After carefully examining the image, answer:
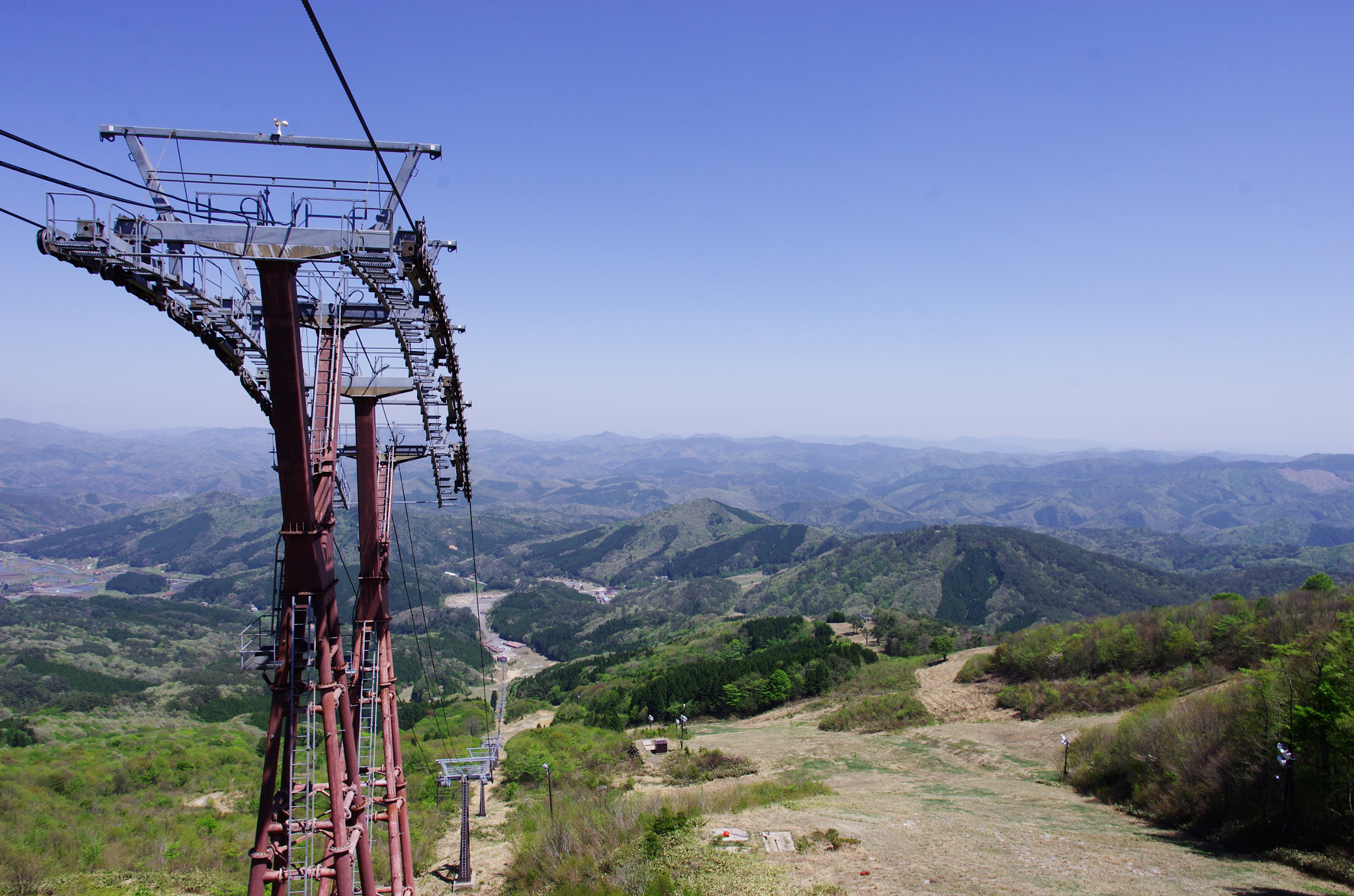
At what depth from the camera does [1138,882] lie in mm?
17969

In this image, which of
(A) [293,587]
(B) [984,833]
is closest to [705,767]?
(B) [984,833]

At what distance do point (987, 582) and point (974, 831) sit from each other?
556 feet

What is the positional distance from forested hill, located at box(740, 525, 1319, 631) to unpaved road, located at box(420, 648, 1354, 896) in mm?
122074

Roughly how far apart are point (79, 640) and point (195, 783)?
140 meters

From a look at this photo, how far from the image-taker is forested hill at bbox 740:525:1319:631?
529 feet

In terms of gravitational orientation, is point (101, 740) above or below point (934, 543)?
above

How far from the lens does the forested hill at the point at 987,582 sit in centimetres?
16112

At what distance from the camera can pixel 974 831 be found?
22625 mm

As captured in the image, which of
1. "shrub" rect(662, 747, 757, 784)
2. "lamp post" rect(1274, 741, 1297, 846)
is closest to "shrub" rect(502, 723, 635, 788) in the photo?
"shrub" rect(662, 747, 757, 784)

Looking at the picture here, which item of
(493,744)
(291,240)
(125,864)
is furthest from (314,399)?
(493,744)

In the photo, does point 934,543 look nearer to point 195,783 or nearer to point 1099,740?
point 1099,740

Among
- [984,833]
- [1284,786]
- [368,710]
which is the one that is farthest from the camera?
[984,833]

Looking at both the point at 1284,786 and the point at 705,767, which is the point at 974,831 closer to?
the point at 1284,786

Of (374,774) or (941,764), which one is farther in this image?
(941,764)
